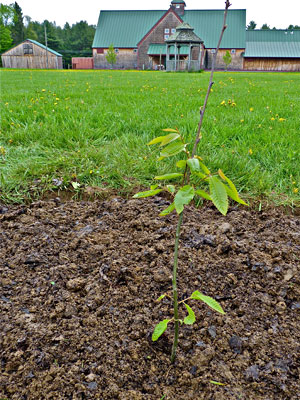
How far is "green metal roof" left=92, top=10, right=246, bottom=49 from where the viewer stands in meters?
38.7

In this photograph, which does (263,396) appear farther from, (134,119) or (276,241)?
(134,119)

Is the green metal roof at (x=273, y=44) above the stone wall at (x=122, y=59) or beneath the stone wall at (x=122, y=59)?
above

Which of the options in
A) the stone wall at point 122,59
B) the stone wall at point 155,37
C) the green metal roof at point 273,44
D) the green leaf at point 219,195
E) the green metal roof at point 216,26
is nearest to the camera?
the green leaf at point 219,195

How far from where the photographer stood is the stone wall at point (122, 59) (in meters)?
39.9

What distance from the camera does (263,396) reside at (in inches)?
41.8

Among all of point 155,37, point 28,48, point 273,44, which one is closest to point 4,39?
point 28,48

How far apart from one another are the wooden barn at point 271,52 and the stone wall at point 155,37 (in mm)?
10230

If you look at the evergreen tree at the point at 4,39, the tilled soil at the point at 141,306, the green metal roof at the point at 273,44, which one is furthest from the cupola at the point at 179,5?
the tilled soil at the point at 141,306

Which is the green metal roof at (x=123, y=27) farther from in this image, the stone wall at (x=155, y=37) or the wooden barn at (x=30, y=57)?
the wooden barn at (x=30, y=57)

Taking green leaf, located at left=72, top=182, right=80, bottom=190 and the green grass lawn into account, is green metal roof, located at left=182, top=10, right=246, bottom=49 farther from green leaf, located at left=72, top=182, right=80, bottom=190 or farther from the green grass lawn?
green leaf, located at left=72, top=182, right=80, bottom=190

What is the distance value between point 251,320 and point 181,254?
0.49 meters

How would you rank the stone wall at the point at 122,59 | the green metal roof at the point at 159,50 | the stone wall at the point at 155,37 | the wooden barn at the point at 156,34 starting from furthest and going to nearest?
the stone wall at the point at 122,59 → the wooden barn at the point at 156,34 → the stone wall at the point at 155,37 → the green metal roof at the point at 159,50

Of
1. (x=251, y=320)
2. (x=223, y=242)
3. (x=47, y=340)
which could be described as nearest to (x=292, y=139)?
(x=223, y=242)

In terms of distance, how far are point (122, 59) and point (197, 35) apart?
33.1ft
